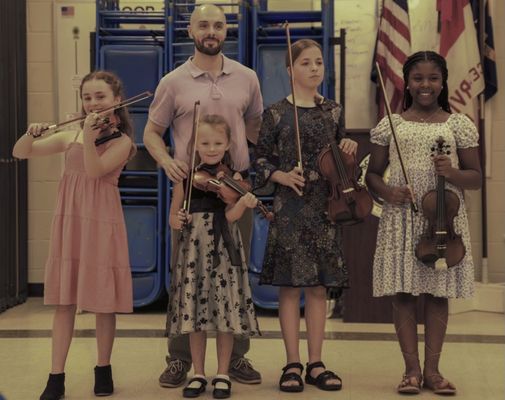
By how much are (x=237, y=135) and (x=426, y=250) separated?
0.87 meters

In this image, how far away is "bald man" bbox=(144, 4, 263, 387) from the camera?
12.4ft

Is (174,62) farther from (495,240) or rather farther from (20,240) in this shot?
(495,240)

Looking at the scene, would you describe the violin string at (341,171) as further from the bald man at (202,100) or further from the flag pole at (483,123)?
the flag pole at (483,123)

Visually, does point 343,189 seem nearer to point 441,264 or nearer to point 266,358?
point 441,264

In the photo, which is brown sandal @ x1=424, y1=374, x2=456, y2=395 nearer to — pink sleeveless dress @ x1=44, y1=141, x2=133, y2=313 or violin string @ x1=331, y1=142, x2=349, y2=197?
violin string @ x1=331, y1=142, x2=349, y2=197

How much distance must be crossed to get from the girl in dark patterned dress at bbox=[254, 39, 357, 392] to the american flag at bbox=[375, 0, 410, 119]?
2.37m

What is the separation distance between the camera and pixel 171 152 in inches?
228

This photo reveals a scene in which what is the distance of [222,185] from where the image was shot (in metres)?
3.62

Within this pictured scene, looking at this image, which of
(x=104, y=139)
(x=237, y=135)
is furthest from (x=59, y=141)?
(x=237, y=135)

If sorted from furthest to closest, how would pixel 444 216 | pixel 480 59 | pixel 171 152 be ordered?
pixel 480 59 → pixel 171 152 → pixel 444 216

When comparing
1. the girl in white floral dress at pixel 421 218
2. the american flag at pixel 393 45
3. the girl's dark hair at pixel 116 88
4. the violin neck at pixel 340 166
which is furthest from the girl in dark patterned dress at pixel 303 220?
the american flag at pixel 393 45

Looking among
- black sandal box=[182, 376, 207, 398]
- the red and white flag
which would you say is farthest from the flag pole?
black sandal box=[182, 376, 207, 398]

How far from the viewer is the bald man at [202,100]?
12.4 feet

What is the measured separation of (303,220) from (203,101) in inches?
24.2
